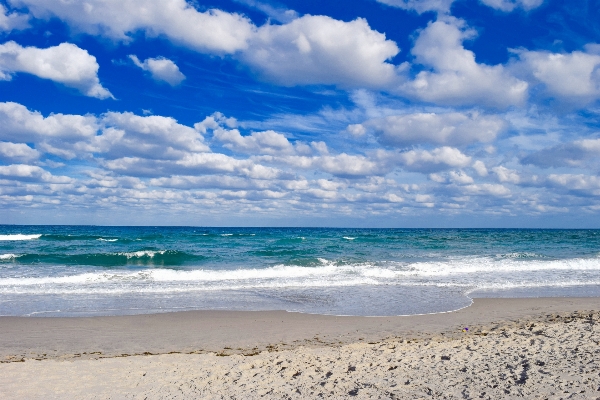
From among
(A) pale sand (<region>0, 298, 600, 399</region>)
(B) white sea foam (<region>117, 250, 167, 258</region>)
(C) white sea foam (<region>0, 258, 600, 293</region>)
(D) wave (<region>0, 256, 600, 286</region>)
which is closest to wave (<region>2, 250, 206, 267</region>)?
(B) white sea foam (<region>117, 250, 167, 258</region>)

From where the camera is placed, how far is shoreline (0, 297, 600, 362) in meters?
8.28

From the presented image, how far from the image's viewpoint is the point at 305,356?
7.34 meters

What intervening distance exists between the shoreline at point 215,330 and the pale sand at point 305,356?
0.02 metres

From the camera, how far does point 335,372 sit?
645 cm

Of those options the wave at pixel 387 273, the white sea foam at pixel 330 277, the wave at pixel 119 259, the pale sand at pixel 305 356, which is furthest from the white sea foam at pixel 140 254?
the pale sand at pixel 305 356

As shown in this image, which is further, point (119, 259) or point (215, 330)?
point (119, 259)

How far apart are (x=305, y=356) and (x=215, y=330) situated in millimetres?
3062

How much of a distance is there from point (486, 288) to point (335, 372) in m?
11.4

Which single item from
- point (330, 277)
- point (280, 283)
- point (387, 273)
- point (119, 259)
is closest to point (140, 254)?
point (119, 259)

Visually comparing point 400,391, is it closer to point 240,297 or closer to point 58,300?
point 240,297

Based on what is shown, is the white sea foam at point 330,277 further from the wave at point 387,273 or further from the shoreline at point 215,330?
the shoreline at point 215,330

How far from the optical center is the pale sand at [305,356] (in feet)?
19.0

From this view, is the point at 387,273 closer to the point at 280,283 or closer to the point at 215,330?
the point at 280,283

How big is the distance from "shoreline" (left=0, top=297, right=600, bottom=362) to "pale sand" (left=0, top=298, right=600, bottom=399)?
24 mm
